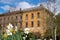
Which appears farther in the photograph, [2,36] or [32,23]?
[32,23]

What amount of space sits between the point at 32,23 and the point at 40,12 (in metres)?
1.25

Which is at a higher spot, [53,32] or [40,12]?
[40,12]

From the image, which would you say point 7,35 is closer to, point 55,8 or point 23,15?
point 55,8

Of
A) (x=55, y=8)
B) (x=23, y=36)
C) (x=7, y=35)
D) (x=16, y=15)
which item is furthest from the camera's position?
(x=16, y=15)

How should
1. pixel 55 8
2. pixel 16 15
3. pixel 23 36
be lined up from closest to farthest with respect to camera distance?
pixel 23 36, pixel 55 8, pixel 16 15

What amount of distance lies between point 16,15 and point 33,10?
1546 mm

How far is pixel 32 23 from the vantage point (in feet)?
64.2

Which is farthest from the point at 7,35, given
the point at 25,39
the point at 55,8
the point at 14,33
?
the point at 55,8

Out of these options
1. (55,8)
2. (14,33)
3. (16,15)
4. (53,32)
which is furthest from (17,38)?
(16,15)

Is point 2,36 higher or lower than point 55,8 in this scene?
lower

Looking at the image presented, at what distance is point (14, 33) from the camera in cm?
266

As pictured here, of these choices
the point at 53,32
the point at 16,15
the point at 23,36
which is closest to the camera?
the point at 23,36

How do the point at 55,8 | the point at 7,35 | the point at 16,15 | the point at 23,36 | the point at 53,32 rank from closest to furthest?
1. the point at 7,35
2. the point at 23,36
3. the point at 55,8
4. the point at 53,32
5. the point at 16,15

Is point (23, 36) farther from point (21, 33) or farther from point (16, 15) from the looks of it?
point (16, 15)
